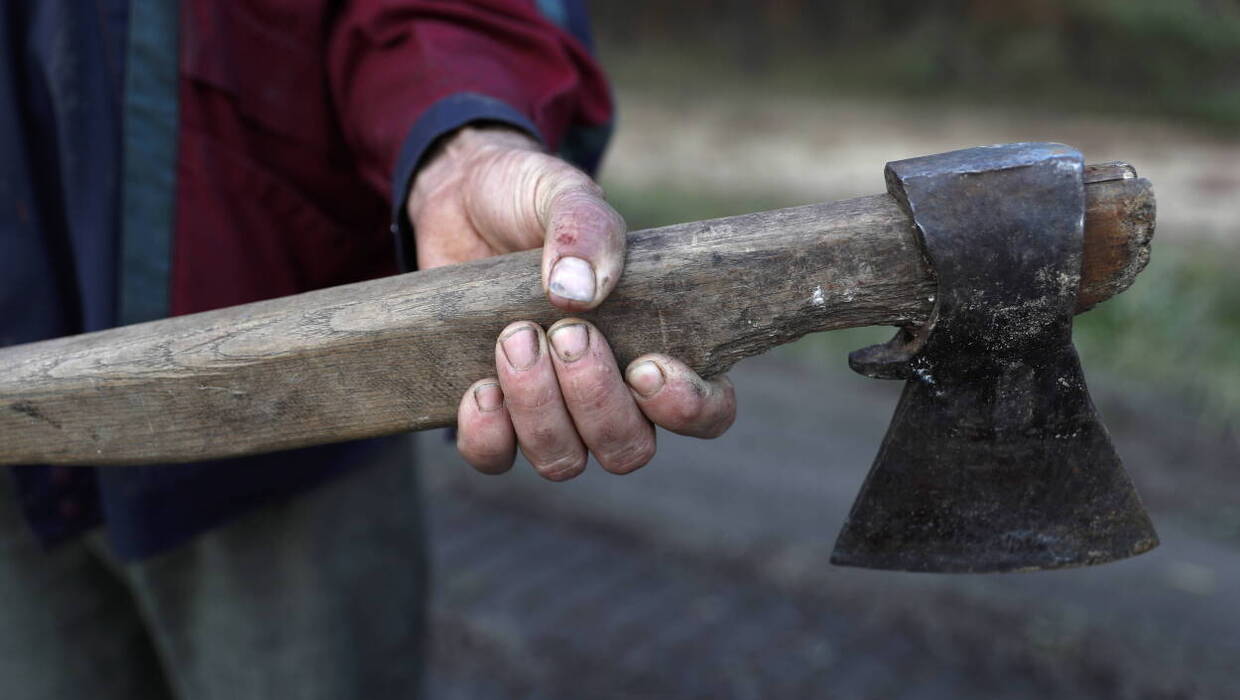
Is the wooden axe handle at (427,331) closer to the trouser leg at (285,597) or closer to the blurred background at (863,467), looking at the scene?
the trouser leg at (285,597)

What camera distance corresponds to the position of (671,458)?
3.74 m

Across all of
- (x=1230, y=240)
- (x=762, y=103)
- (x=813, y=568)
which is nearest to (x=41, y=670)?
(x=813, y=568)

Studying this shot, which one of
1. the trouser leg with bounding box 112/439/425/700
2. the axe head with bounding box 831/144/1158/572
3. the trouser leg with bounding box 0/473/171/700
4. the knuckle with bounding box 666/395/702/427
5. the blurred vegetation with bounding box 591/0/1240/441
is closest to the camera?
the axe head with bounding box 831/144/1158/572

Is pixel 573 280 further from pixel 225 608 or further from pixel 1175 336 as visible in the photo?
pixel 1175 336

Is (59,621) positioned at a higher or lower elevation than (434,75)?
lower

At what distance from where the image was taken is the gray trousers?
178 centimetres

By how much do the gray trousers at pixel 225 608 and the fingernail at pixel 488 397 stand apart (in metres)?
0.69

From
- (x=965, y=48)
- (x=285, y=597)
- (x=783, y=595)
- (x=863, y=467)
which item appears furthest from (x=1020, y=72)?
(x=285, y=597)

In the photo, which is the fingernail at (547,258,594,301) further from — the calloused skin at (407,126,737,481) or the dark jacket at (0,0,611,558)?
the dark jacket at (0,0,611,558)

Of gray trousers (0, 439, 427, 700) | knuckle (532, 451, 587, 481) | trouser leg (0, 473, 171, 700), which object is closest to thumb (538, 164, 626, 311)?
knuckle (532, 451, 587, 481)

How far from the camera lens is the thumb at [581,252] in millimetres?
1200

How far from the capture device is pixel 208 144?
1.60 m

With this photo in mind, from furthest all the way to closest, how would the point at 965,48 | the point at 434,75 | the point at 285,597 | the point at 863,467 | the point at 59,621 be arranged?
Result: the point at 965,48
the point at 863,467
the point at 285,597
the point at 59,621
the point at 434,75

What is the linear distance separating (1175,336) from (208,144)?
3.46m
